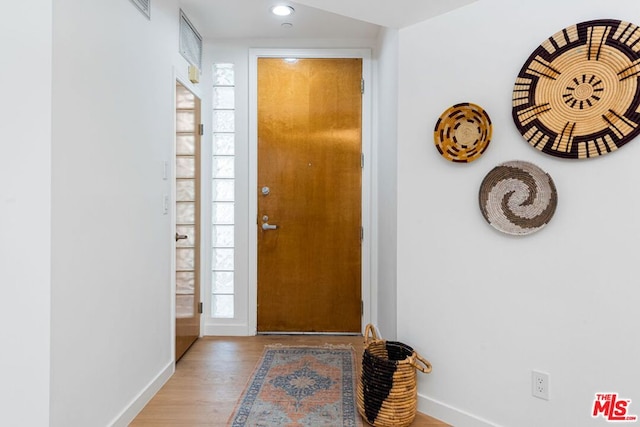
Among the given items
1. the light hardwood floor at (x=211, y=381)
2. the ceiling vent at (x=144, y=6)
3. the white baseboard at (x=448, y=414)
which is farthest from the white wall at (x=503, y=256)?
the ceiling vent at (x=144, y=6)

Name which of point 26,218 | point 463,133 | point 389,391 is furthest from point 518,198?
point 26,218

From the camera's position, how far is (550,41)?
1.63 metres

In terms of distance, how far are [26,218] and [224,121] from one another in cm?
208

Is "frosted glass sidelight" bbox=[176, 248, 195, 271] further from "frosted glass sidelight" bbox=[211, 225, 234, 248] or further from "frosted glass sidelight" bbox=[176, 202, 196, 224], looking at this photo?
"frosted glass sidelight" bbox=[211, 225, 234, 248]

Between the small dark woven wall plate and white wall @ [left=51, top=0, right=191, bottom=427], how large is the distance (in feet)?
5.23

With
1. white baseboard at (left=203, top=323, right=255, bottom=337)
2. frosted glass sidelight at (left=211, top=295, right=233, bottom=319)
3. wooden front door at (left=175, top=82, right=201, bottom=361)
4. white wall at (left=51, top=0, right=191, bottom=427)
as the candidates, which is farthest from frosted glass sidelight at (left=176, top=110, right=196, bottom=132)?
white baseboard at (left=203, top=323, right=255, bottom=337)

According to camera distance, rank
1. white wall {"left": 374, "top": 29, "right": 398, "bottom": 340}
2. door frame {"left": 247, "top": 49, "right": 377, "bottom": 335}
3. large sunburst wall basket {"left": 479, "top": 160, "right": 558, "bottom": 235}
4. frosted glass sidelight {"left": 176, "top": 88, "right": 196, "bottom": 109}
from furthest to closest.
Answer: door frame {"left": 247, "top": 49, "right": 377, "bottom": 335}
frosted glass sidelight {"left": 176, "top": 88, "right": 196, "bottom": 109}
white wall {"left": 374, "top": 29, "right": 398, "bottom": 340}
large sunburst wall basket {"left": 479, "top": 160, "right": 558, "bottom": 235}

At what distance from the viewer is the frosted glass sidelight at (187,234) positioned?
2767 millimetres

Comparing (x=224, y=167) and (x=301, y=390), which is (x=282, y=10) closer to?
(x=224, y=167)

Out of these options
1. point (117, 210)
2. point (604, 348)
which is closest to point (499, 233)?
point (604, 348)

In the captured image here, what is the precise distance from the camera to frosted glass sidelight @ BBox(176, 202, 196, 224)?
2.75 metres

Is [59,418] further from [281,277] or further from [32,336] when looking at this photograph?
[281,277]

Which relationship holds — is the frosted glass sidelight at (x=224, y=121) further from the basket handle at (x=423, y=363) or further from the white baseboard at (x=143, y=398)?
the basket handle at (x=423, y=363)

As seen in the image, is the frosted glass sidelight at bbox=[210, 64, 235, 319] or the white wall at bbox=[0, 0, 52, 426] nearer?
the white wall at bbox=[0, 0, 52, 426]
